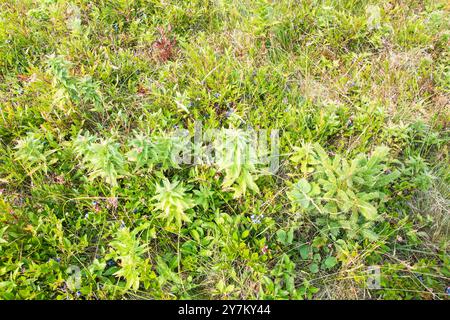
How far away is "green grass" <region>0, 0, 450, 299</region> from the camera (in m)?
2.80

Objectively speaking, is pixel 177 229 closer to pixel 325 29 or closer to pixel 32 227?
pixel 32 227

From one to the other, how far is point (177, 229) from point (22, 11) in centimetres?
389

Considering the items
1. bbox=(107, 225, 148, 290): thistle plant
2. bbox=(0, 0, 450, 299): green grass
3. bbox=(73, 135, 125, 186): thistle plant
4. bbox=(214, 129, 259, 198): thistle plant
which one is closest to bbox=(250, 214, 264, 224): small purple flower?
bbox=(0, 0, 450, 299): green grass

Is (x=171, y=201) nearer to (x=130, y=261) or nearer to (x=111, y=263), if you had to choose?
(x=130, y=261)

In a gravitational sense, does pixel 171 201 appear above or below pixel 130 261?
above

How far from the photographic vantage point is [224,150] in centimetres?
312

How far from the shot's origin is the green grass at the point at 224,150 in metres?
2.80

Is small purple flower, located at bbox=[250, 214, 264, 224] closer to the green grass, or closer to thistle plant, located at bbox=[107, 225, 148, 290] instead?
the green grass

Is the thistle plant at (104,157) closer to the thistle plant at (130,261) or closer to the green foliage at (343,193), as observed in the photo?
the thistle plant at (130,261)

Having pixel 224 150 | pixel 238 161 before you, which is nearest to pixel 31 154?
pixel 224 150

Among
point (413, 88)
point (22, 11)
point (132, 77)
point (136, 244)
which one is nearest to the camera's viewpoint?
point (136, 244)

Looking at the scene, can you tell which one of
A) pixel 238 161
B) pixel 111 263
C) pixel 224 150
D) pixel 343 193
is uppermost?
pixel 238 161

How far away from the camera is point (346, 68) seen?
4145mm

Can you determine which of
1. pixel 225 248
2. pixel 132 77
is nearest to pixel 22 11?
pixel 132 77
